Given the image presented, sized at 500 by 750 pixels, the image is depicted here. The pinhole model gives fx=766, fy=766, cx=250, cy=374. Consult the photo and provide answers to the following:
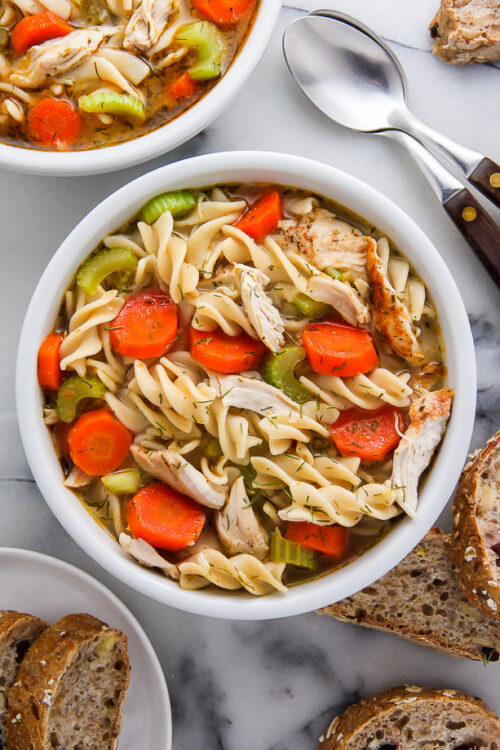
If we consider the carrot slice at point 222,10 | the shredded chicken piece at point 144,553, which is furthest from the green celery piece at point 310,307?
the carrot slice at point 222,10

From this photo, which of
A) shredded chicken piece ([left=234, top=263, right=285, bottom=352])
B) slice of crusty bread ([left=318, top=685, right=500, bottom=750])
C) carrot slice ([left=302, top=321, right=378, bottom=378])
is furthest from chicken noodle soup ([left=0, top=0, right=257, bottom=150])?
slice of crusty bread ([left=318, top=685, right=500, bottom=750])

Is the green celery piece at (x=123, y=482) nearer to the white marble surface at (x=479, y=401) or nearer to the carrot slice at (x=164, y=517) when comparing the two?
the carrot slice at (x=164, y=517)

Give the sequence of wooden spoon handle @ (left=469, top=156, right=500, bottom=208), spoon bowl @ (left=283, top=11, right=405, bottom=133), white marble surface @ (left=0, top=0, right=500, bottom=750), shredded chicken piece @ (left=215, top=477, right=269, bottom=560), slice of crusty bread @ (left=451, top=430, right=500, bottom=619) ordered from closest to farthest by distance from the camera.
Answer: shredded chicken piece @ (left=215, top=477, right=269, bottom=560) < slice of crusty bread @ (left=451, top=430, right=500, bottom=619) < wooden spoon handle @ (left=469, top=156, right=500, bottom=208) < spoon bowl @ (left=283, top=11, right=405, bottom=133) < white marble surface @ (left=0, top=0, right=500, bottom=750)

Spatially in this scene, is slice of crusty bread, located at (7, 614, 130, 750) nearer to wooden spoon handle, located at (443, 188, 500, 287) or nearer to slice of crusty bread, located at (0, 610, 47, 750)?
slice of crusty bread, located at (0, 610, 47, 750)

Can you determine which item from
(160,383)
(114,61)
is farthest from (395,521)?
(114,61)

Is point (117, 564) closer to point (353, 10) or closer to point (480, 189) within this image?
point (480, 189)

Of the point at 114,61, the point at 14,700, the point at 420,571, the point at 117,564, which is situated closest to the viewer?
the point at 117,564

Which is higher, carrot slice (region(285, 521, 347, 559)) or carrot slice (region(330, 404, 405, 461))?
carrot slice (region(330, 404, 405, 461))
